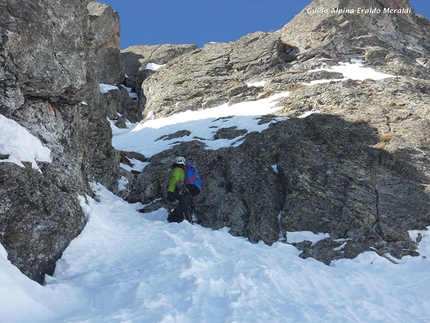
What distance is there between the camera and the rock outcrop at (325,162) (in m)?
12.3

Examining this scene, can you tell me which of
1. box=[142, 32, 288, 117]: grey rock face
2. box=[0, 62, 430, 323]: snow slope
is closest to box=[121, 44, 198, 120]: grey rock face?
box=[142, 32, 288, 117]: grey rock face

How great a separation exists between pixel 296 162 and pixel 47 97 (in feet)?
33.0

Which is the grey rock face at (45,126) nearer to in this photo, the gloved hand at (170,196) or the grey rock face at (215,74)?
the gloved hand at (170,196)

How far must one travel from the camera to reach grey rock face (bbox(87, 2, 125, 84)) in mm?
50562

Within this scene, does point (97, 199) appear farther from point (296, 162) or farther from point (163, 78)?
point (163, 78)

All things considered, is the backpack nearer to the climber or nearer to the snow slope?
the climber

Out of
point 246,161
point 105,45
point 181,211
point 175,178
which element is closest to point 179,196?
point 181,211

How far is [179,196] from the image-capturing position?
13.6 metres

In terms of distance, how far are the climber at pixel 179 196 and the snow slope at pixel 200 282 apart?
0.99 metres

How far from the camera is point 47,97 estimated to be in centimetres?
1245

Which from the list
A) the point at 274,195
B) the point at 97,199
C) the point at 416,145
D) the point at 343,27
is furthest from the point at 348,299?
the point at 343,27

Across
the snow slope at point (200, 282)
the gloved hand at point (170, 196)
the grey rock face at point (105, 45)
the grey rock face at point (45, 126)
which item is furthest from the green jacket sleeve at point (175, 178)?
the grey rock face at point (105, 45)

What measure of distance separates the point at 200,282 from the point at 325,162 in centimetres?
949

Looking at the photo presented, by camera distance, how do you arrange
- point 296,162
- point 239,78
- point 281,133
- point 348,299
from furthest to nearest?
point 239,78
point 281,133
point 296,162
point 348,299
